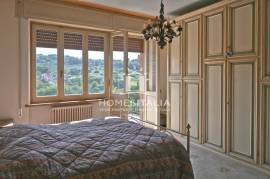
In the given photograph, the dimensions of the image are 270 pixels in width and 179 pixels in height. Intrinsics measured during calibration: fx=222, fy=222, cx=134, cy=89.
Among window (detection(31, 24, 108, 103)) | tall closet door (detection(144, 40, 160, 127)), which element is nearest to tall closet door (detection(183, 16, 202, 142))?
tall closet door (detection(144, 40, 160, 127))

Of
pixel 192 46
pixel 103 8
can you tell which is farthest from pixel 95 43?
pixel 192 46

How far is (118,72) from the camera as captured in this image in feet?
16.7

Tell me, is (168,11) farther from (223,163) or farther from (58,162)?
(58,162)

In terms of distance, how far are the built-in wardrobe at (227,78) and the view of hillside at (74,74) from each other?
1247 millimetres

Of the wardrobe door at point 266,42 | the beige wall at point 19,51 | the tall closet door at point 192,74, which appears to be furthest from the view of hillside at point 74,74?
the wardrobe door at point 266,42

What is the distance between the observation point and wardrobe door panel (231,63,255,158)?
312 cm

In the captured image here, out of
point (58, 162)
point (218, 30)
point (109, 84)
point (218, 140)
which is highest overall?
point (218, 30)

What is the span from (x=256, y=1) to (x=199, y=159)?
7.83 feet

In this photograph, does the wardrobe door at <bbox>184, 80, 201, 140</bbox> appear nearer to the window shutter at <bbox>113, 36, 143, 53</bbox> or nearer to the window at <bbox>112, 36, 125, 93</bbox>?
the window at <bbox>112, 36, 125, 93</bbox>

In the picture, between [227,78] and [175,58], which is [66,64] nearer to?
[175,58]

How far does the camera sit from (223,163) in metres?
3.24

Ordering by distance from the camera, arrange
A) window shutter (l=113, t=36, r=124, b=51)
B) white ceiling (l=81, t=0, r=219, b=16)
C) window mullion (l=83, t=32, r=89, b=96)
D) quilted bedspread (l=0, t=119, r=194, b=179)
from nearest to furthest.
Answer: quilted bedspread (l=0, t=119, r=194, b=179) → white ceiling (l=81, t=0, r=219, b=16) → window mullion (l=83, t=32, r=89, b=96) → window shutter (l=113, t=36, r=124, b=51)

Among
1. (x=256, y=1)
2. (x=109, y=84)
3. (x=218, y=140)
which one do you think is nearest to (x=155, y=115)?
(x=109, y=84)

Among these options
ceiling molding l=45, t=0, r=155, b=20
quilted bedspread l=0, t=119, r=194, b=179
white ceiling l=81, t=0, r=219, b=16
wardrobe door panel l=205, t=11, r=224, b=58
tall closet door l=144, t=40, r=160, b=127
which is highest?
ceiling molding l=45, t=0, r=155, b=20
